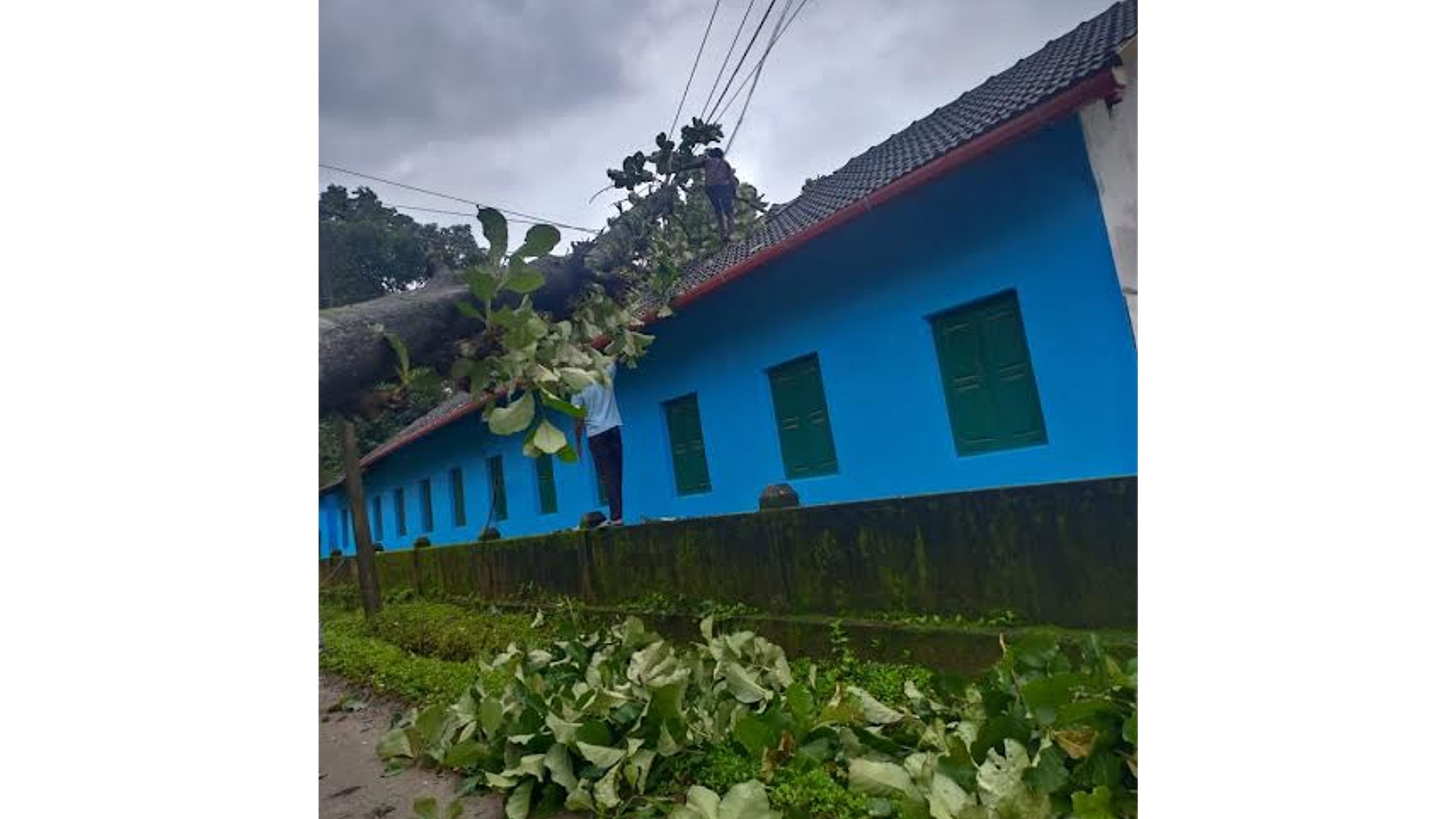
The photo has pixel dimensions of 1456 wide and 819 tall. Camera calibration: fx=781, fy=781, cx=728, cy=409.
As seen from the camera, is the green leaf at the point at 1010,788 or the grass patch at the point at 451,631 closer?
the green leaf at the point at 1010,788

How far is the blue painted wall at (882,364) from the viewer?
1068 mm

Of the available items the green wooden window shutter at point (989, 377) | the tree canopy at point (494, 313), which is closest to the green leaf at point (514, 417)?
the tree canopy at point (494, 313)

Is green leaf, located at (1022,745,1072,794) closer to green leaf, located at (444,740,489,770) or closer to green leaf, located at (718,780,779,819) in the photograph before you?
green leaf, located at (718,780,779,819)

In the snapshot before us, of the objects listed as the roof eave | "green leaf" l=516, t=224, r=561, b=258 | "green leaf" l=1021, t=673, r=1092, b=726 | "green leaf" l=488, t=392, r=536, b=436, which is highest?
the roof eave

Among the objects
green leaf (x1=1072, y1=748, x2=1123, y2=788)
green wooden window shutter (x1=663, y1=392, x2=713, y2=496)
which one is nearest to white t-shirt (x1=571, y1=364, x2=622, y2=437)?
green wooden window shutter (x1=663, y1=392, x2=713, y2=496)

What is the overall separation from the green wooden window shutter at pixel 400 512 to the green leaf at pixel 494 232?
61 cm

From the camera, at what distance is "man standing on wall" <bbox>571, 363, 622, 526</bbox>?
1.46m

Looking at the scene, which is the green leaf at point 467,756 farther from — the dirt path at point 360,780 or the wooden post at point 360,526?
the wooden post at point 360,526

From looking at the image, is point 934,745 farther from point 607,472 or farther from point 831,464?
point 607,472

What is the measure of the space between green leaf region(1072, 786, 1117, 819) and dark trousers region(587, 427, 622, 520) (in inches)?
38.0

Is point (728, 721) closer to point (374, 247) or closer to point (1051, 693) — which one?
point (1051, 693)

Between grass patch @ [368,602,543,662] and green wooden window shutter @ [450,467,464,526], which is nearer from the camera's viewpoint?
grass patch @ [368,602,543,662]

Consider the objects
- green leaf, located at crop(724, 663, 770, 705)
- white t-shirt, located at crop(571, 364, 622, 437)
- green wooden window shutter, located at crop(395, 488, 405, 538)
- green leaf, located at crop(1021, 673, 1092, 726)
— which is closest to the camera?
green leaf, located at crop(1021, 673, 1092, 726)

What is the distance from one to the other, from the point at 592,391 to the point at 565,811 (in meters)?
0.70
